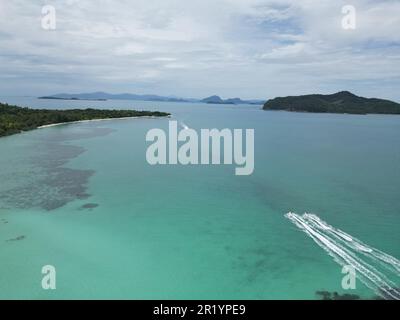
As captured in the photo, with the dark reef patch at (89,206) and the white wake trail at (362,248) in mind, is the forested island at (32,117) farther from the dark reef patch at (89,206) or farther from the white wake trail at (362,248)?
the white wake trail at (362,248)

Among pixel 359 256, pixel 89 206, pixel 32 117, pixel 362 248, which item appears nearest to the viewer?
pixel 359 256

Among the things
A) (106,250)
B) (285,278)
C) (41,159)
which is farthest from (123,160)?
(285,278)

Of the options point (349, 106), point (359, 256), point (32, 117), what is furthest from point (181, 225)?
point (349, 106)

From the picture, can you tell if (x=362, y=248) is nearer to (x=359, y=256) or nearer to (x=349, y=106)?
(x=359, y=256)

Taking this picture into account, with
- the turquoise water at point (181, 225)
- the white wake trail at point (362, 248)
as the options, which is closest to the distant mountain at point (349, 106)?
the turquoise water at point (181, 225)
